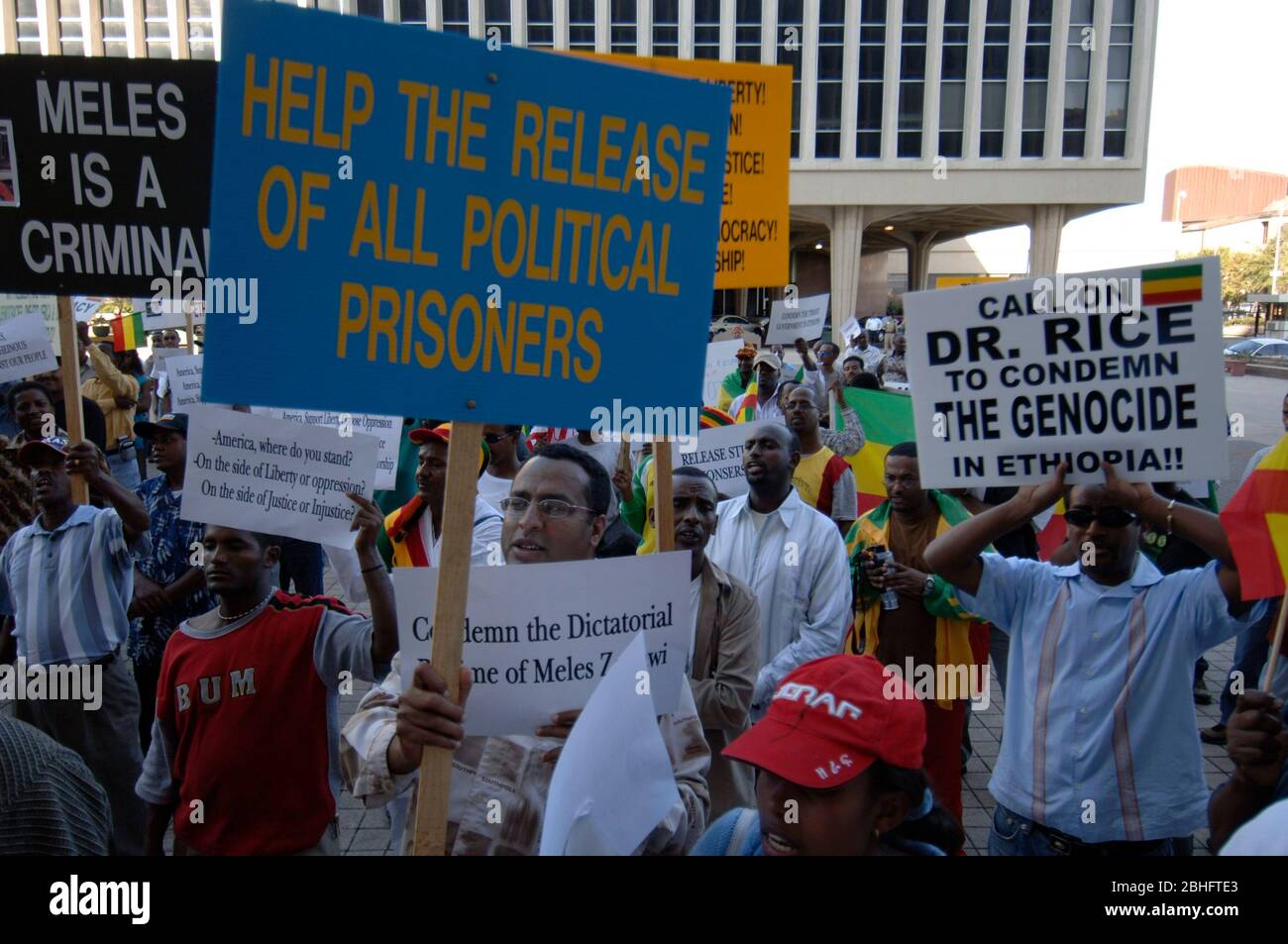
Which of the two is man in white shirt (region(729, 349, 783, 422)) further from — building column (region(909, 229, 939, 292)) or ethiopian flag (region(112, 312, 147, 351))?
building column (region(909, 229, 939, 292))

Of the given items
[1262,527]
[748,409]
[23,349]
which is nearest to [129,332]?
[23,349]

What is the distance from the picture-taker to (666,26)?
35.0 m

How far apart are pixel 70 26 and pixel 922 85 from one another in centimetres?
3871

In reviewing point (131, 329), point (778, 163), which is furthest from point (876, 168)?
point (778, 163)

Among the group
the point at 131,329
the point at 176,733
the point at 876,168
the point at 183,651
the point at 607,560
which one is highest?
the point at 876,168

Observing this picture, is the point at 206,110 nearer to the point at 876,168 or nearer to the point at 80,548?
the point at 80,548

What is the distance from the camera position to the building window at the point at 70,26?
4369 cm

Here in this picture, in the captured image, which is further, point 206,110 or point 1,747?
point 206,110

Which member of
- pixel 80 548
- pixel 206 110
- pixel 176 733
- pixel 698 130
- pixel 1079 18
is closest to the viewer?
pixel 698 130

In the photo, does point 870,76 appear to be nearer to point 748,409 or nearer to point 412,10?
point 412,10

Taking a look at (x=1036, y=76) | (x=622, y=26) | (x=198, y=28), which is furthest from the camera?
(x=198, y=28)

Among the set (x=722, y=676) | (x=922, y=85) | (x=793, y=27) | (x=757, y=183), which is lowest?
(x=722, y=676)
